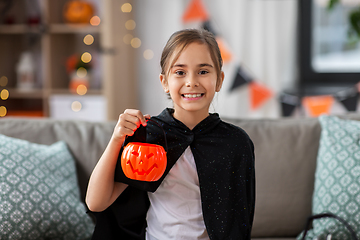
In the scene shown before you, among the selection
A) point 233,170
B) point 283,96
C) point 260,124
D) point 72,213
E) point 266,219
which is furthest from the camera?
point 283,96

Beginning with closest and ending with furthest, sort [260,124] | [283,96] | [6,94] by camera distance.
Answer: [260,124] → [283,96] → [6,94]

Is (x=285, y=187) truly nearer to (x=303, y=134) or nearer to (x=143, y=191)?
(x=303, y=134)

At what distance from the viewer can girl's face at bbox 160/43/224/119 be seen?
1.04 metres

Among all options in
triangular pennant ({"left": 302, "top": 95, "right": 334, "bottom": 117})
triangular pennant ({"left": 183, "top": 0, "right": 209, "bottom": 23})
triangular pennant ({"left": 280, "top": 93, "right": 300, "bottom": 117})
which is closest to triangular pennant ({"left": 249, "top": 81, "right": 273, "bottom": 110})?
triangular pennant ({"left": 280, "top": 93, "right": 300, "bottom": 117})

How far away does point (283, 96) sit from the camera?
3.08 m

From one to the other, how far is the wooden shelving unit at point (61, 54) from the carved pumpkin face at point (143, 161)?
225cm

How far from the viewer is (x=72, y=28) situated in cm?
322

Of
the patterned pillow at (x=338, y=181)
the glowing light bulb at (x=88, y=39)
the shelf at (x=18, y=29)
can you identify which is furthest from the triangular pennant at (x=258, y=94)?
the shelf at (x=18, y=29)

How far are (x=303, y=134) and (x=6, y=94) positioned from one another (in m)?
2.87

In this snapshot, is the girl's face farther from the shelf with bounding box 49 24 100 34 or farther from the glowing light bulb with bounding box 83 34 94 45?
the glowing light bulb with bounding box 83 34 94 45

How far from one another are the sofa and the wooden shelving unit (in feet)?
5.17

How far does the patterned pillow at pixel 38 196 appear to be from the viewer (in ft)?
4.05

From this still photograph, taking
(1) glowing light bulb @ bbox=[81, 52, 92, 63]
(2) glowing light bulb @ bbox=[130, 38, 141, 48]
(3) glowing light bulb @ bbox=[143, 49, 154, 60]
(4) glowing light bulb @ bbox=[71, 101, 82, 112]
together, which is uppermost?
(2) glowing light bulb @ bbox=[130, 38, 141, 48]

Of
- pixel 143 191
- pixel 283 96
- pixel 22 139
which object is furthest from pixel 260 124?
pixel 283 96
